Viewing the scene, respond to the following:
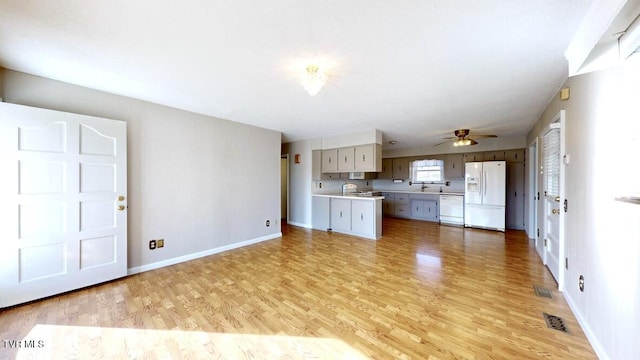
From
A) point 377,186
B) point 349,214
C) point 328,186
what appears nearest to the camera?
point 349,214

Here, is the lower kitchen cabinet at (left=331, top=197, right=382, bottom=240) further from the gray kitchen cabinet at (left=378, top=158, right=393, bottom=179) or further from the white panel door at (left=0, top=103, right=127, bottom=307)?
the white panel door at (left=0, top=103, right=127, bottom=307)

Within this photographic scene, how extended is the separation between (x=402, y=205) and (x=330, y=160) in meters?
3.20

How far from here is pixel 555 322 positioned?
76.0 inches

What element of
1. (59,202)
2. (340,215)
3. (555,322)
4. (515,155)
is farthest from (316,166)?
(515,155)

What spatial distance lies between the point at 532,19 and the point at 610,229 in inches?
58.0

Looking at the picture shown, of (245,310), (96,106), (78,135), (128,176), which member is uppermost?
(96,106)

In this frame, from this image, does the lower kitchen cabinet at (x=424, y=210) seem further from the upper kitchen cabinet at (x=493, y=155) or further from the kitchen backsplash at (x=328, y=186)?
the kitchen backsplash at (x=328, y=186)

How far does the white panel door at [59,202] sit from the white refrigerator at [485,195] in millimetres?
6826

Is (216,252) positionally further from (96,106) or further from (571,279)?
(571,279)

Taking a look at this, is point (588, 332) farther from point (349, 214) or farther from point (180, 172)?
point (180, 172)

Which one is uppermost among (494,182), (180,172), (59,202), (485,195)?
(180,172)

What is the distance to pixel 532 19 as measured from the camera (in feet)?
4.73

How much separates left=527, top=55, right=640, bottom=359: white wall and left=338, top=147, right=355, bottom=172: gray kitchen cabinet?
3.36 metres

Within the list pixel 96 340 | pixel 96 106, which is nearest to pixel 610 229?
pixel 96 340
